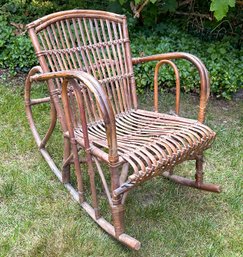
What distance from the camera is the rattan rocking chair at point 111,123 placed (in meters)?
1.64

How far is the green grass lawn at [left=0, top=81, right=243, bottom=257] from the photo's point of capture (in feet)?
6.04

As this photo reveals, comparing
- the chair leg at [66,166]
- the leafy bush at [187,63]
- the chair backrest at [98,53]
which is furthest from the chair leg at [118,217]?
the leafy bush at [187,63]

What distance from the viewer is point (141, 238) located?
1904 mm

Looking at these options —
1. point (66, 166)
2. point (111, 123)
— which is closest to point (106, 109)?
point (111, 123)

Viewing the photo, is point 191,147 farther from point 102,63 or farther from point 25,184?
point 25,184

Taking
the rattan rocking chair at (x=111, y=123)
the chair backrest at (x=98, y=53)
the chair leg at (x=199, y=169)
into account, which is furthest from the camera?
the chair backrest at (x=98, y=53)

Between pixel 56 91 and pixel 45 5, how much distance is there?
5.72ft

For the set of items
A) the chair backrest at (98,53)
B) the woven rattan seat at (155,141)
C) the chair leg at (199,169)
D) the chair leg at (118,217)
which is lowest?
the chair leg at (199,169)

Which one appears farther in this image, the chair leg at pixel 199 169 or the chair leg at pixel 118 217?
the chair leg at pixel 199 169

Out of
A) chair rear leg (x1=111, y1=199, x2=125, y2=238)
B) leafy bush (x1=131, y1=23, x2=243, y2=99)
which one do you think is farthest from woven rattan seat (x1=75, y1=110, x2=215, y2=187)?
leafy bush (x1=131, y1=23, x2=243, y2=99)

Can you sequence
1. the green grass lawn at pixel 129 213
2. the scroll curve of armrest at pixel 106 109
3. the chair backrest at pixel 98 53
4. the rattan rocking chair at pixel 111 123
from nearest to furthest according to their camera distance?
A: the scroll curve of armrest at pixel 106 109
the rattan rocking chair at pixel 111 123
the green grass lawn at pixel 129 213
the chair backrest at pixel 98 53

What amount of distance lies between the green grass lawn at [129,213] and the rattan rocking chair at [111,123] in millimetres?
80

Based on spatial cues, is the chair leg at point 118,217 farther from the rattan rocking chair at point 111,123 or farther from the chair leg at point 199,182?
the chair leg at point 199,182

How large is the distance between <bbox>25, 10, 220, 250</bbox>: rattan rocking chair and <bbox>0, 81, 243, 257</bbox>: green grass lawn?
3.2 inches
